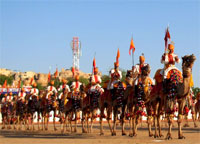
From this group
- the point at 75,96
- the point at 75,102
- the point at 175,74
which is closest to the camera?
the point at 175,74

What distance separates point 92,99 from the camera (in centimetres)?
2314

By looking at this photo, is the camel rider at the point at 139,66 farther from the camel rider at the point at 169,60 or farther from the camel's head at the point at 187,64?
the camel's head at the point at 187,64

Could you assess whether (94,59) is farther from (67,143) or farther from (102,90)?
(67,143)

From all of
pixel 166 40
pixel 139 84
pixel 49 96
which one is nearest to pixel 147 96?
pixel 139 84

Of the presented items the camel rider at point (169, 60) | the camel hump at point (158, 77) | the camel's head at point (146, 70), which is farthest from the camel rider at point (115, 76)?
the camel rider at point (169, 60)

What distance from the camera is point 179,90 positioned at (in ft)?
52.4

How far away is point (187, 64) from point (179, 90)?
1.03 meters

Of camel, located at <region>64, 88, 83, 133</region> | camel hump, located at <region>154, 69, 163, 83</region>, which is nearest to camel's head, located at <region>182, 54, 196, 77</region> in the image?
camel hump, located at <region>154, 69, 163, 83</region>

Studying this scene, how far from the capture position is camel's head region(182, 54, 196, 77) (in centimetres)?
1552

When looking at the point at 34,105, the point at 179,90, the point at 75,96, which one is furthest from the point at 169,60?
the point at 34,105

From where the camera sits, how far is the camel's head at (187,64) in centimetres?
1552

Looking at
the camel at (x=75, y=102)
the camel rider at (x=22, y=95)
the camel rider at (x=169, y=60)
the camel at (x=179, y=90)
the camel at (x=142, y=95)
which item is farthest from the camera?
the camel rider at (x=22, y=95)

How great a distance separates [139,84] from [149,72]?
645 mm

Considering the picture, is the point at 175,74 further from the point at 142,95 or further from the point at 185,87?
the point at 142,95
